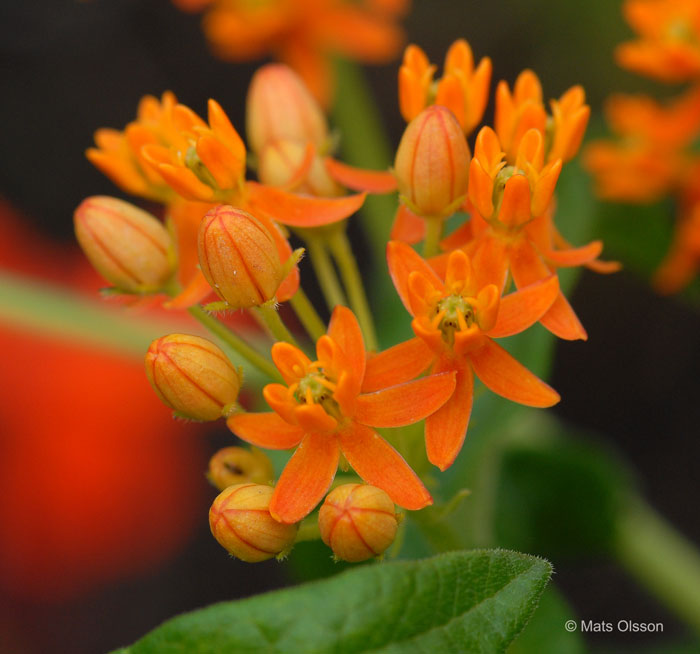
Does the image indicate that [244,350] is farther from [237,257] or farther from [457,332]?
[457,332]

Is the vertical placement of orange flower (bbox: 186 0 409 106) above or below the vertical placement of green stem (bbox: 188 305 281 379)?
above

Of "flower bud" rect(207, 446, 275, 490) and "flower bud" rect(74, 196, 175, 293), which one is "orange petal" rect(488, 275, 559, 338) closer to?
"flower bud" rect(207, 446, 275, 490)

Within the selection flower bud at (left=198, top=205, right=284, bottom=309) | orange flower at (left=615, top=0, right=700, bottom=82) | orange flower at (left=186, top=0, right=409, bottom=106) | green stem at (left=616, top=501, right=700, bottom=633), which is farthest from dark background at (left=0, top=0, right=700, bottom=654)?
flower bud at (left=198, top=205, right=284, bottom=309)

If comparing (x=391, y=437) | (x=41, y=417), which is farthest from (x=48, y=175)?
(x=391, y=437)

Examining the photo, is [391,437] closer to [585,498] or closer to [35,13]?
[585,498]

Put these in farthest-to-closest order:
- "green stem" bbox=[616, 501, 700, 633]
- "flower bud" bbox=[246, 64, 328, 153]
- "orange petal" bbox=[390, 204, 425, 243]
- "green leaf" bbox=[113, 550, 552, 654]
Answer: "green stem" bbox=[616, 501, 700, 633], "flower bud" bbox=[246, 64, 328, 153], "orange petal" bbox=[390, 204, 425, 243], "green leaf" bbox=[113, 550, 552, 654]

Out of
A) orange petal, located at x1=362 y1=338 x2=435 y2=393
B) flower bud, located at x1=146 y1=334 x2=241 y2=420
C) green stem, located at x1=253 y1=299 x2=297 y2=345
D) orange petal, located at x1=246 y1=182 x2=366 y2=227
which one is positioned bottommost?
orange petal, located at x1=362 y1=338 x2=435 y2=393

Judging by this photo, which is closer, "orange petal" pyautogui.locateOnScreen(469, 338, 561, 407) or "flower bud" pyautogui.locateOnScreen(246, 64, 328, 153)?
"orange petal" pyautogui.locateOnScreen(469, 338, 561, 407)

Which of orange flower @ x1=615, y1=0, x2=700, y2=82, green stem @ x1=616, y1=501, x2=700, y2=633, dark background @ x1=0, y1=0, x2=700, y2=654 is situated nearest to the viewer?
orange flower @ x1=615, y1=0, x2=700, y2=82
